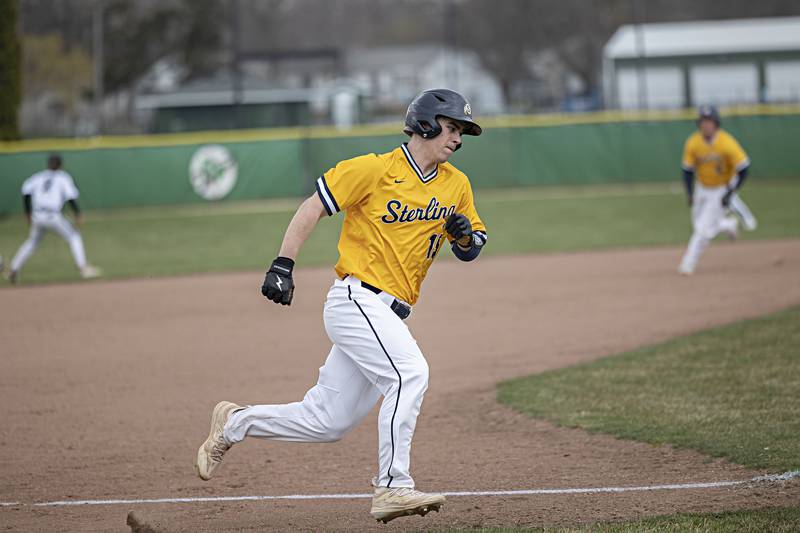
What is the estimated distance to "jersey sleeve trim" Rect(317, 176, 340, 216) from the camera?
509 centimetres

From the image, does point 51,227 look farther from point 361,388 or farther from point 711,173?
point 361,388

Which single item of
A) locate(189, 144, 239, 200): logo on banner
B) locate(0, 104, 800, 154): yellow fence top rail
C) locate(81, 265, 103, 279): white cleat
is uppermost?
locate(0, 104, 800, 154): yellow fence top rail

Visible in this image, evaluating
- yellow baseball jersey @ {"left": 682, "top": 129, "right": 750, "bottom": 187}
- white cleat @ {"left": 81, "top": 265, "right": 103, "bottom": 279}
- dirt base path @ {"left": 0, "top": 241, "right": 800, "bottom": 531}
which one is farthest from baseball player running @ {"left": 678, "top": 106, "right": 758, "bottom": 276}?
white cleat @ {"left": 81, "top": 265, "right": 103, "bottom": 279}

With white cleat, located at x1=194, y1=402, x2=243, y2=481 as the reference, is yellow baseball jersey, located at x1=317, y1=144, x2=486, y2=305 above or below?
above

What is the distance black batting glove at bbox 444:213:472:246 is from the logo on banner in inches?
896

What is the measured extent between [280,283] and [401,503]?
1.17m

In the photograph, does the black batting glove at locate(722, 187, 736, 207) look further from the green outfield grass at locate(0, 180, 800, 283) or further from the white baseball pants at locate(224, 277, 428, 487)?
the white baseball pants at locate(224, 277, 428, 487)

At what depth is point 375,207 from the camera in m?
5.19

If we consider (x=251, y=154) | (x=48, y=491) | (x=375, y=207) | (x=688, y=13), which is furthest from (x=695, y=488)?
(x=688, y=13)

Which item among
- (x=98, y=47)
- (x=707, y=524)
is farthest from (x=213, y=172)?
(x=98, y=47)

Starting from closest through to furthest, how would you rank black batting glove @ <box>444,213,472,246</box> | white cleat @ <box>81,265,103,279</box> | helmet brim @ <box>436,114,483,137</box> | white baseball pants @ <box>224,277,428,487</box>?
1. white baseball pants @ <box>224,277,428,487</box>
2. helmet brim @ <box>436,114,483,137</box>
3. black batting glove @ <box>444,213,472,246</box>
4. white cleat @ <box>81,265,103,279</box>

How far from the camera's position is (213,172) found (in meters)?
27.8

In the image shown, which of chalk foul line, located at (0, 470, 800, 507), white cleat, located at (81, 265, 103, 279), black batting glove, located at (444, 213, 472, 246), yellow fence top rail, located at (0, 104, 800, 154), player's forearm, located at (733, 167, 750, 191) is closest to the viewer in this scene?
black batting glove, located at (444, 213, 472, 246)

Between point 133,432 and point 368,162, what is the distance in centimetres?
343
